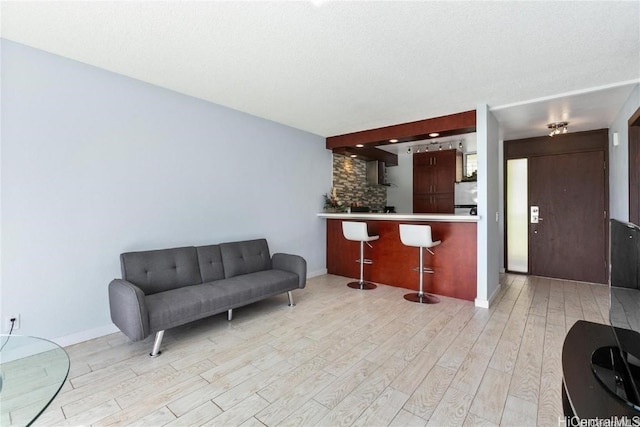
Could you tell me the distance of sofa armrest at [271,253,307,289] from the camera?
11.9 feet

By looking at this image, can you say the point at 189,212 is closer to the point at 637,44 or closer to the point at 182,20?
the point at 182,20

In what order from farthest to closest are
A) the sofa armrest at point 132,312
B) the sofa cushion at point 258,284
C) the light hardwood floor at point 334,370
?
the sofa cushion at point 258,284, the sofa armrest at point 132,312, the light hardwood floor at point 334,370

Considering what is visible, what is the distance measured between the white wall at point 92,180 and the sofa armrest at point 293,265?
2.04ft

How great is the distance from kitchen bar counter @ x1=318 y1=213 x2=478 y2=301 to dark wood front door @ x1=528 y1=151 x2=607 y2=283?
2272mm

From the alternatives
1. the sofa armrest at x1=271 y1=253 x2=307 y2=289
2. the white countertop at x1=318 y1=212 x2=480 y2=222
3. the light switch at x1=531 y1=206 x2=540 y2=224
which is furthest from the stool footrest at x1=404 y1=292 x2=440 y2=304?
the light switch at x1=531 y1=206 x2=540 y2=224

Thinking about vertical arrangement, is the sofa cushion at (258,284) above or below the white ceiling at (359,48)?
below

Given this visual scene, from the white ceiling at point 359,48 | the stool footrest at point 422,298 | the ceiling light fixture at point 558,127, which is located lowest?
the stool footrest at point 422,298

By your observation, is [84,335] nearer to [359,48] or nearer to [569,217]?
[359,48]

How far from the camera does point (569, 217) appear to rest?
4840mm

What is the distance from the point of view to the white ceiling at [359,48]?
1900mm

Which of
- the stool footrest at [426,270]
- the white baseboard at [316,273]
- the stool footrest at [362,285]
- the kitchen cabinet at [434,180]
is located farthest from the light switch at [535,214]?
the white baseboard at [316,273]

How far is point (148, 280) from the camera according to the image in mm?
2816

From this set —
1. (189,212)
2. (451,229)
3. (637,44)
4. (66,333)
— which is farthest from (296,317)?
(637,44)

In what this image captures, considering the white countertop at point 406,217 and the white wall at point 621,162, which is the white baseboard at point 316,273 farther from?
the white wall at point 621,162
